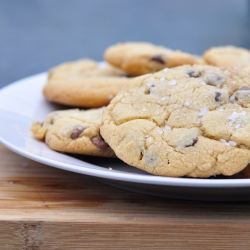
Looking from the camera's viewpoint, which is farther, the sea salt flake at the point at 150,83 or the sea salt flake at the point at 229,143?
the sea salt flake at the point at 150,83

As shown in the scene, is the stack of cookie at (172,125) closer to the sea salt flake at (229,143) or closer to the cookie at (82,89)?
the sea salt flake at (229,143)

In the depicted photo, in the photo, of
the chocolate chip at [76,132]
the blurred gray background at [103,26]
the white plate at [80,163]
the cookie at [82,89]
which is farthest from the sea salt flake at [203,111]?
the blurred gray background at [103,26]

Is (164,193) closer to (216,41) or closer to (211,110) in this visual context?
(211,110)

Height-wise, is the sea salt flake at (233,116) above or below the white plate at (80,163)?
above

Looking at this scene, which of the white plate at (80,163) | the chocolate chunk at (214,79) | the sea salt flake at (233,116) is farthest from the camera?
the chocolate chunk at (214,79)

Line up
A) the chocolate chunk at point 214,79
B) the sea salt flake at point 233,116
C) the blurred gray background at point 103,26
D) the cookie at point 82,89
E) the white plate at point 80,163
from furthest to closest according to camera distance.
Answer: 1. the blurred gray background at point 103,26
2. the cookie at point 82,89
3. the chocolate chunk at point 214,79
4. the sea salt flake at point 233,116
5. the white plate at point 80,163

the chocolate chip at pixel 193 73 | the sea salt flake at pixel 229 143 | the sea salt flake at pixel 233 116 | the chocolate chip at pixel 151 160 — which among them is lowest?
the chocolate chip at pixel 151 160

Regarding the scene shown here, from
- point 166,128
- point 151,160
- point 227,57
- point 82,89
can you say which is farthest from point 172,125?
point 227,57

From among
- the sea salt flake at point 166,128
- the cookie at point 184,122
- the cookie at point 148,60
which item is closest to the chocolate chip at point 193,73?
the cookie at point 184,122
